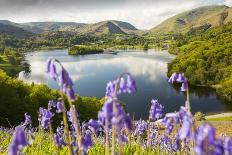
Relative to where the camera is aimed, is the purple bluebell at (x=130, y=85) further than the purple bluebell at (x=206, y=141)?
Yes

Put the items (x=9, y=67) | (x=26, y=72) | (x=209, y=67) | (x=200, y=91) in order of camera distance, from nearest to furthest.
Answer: (x=200, y=91)
(x=209, y=67)
(x=26, y=72)
(x=9, y=67)

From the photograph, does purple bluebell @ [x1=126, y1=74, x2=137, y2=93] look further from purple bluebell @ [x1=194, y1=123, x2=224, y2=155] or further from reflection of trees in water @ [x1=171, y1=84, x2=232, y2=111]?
reflection of trees in water @ [x1=171, y1=84, x2=232, y2=111]

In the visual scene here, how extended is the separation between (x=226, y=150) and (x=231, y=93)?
7924 cm

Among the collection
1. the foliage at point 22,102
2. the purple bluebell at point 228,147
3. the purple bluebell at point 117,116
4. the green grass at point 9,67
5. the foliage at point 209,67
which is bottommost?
the green grass at point 9,67

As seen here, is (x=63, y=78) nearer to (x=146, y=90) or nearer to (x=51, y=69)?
(x=51, y=69)

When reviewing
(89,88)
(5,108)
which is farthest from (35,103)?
(89,88)

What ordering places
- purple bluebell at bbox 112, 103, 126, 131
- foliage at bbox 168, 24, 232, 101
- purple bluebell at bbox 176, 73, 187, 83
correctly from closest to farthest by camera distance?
purple bluebell at bbox 112, 103, 126, 131
purple bluebell at bbox 176, 73, 187, 83
foliage at bbox 168, 24, 232, 101

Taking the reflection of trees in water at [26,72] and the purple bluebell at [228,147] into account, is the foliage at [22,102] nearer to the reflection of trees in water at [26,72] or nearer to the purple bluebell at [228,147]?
the purple bluebell at [228,147]

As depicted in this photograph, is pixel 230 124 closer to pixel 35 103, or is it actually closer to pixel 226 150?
pixel 35 103

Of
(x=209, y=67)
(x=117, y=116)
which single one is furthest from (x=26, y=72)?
(x=117, y=116)

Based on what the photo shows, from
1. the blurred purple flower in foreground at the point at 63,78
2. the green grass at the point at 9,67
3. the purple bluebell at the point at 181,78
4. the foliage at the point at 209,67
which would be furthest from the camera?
the green grass at the point at 9,67

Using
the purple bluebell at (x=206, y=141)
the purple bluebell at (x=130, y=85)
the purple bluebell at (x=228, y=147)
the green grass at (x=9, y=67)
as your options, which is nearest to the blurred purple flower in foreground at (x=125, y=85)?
the purple bluebell at (x=130, y=85)

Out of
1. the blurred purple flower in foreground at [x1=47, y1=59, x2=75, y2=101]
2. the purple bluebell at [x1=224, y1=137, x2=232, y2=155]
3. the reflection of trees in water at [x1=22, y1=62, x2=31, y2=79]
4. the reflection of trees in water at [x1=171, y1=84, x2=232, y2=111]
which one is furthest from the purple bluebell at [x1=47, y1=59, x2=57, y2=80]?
the reflection of trees in water at [x1=22, y1=62, x2=31, y2=79]

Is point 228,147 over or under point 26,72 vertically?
over
